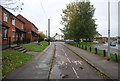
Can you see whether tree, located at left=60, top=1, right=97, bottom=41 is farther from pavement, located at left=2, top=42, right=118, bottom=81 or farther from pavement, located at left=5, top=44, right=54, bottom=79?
pavement, located at left=5, top=44, right=54, bottom=79

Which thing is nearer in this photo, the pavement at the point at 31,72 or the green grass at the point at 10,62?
the pavement at the point at 31,72

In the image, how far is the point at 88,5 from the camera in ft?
123

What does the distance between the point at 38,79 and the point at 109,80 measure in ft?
11.3

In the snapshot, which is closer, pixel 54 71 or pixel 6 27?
pixel 54 71

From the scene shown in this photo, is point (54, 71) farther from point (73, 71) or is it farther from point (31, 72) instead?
point (31, 72)

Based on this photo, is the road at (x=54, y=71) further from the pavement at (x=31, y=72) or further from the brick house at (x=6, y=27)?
the brick house at (x=6, y=27)

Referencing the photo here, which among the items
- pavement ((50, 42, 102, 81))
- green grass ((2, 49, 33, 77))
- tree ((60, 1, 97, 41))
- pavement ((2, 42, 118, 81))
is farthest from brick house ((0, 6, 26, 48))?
tree ((60, 1, 97, 41))

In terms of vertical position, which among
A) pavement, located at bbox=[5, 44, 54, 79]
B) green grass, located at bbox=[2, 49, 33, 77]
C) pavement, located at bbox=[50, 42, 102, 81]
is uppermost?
green grass, located at bbox=[2, 49, 33, 77]

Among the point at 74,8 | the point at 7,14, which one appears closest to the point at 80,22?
the point at 74,8

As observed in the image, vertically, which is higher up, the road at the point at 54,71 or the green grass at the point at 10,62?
the green grass at the point at 10,62

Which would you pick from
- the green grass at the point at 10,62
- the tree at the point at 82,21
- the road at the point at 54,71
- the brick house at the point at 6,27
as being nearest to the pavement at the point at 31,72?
the road at the point at 54,71

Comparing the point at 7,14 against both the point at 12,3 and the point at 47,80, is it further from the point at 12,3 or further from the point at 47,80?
the point at 47,80

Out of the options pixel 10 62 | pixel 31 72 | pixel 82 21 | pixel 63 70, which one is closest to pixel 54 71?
pixel 63 70

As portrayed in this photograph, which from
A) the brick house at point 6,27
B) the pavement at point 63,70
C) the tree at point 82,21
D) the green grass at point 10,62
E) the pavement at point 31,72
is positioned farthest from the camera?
the tree at point 82,21
